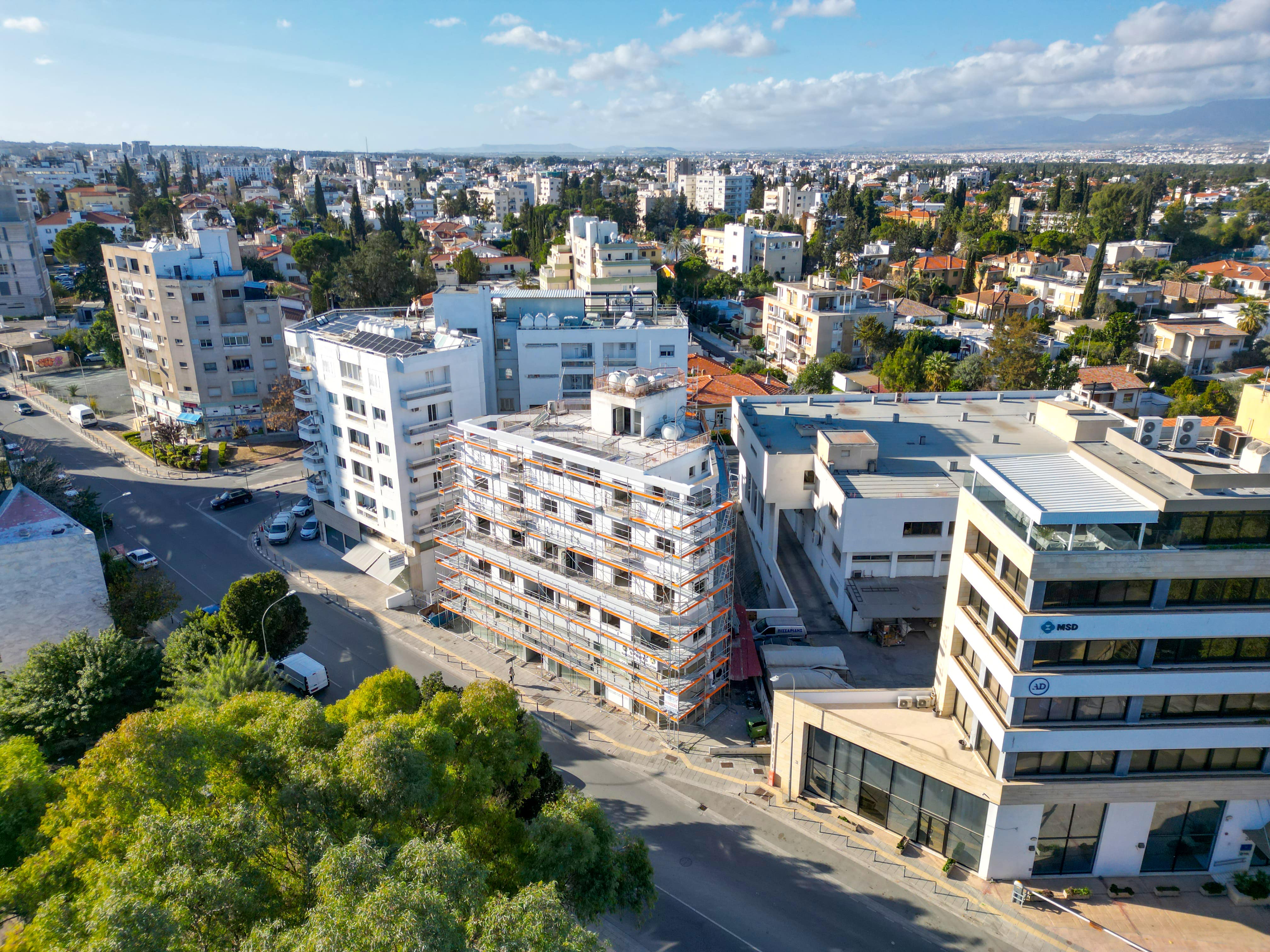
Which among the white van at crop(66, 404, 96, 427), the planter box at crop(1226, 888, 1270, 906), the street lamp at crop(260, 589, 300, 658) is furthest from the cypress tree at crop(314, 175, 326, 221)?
the planter box at crop(1226, 888, 1270, 906)

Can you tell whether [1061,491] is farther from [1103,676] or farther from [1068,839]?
[1068,839]

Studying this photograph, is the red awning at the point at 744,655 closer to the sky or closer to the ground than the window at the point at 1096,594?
closer to the ground

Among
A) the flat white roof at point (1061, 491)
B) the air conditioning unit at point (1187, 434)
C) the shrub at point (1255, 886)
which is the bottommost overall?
the shrub at point (1255, 886)

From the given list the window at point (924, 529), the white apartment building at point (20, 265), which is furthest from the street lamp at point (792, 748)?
the white apartment building at point (20, 265)

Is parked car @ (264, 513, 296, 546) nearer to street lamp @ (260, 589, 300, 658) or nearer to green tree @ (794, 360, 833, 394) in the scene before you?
street lamp @ (260, 589, 300, 658)

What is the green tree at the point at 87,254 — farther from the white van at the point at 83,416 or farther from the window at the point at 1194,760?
the window at the point at 1194,760

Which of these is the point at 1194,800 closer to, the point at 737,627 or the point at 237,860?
the point at 737,627
